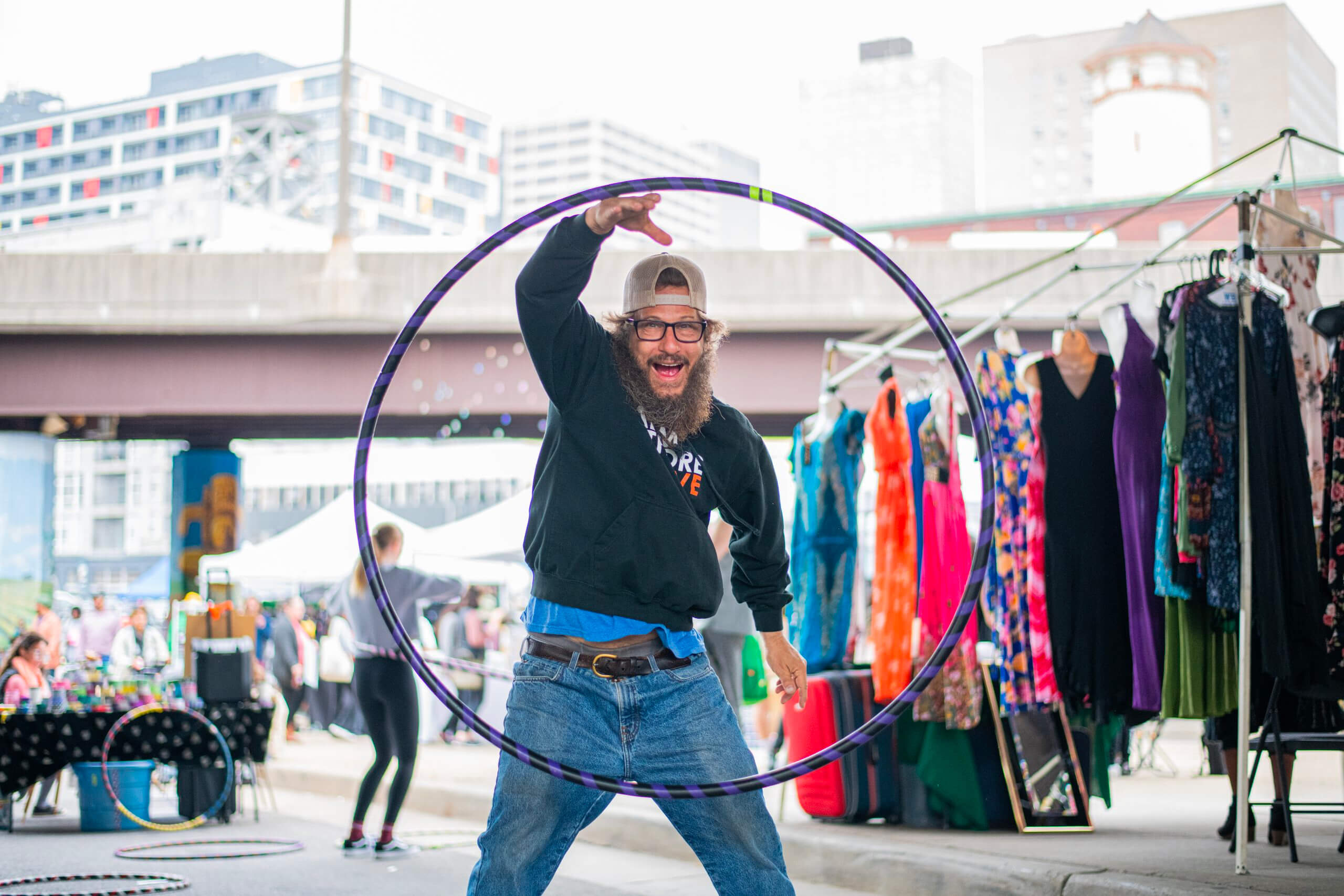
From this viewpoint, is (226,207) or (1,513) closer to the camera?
(1,513)

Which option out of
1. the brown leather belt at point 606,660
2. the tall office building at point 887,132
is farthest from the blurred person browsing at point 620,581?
the tall office building at point 887,132

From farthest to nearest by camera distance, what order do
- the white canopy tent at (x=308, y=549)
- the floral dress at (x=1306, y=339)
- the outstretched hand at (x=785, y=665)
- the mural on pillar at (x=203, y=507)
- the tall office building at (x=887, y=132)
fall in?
the tall office building at (x=887, y=132)
the mural on pillar at (x=203, y=507)
the white canopy tent at (x=308, y=549)
the floral dress at (x=1306, y=339)
the outstretched hand at (x=785, y=665)

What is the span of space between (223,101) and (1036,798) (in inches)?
3410

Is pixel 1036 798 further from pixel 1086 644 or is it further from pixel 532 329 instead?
pixel 532 329

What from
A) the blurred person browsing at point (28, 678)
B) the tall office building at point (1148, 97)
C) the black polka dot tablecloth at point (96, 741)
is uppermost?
the tall office building at point (1148, 97)

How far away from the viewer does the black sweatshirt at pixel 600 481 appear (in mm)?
2943

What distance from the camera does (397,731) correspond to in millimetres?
6777

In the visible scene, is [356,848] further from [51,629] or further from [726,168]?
[726,168]

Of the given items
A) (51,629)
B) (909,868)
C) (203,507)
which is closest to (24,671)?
(51,629)

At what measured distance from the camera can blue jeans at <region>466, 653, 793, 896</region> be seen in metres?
2.87

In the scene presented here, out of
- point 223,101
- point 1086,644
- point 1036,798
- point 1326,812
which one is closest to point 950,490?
point 1086,644

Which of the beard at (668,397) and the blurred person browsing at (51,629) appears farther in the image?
the blurred person browsing at (51,629)

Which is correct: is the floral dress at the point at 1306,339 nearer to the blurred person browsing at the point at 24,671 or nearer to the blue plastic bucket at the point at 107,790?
the blue plastic bucket at the point at 107,790

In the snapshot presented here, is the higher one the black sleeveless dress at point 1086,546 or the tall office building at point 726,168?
the tall office building at point 726,168
